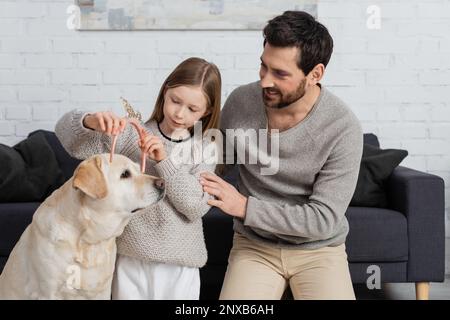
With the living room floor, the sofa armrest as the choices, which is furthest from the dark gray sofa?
the living room floor

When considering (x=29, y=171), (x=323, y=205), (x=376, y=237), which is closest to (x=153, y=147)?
(x=323, y=205)

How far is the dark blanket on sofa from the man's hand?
1377 mm

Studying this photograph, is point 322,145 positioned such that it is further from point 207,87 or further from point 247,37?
point 247,37

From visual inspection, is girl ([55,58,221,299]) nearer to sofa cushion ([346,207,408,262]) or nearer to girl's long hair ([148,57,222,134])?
girl's long hair ([148,57,222,134])

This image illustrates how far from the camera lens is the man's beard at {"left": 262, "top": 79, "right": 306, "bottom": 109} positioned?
203cm

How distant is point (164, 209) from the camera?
1.88 m

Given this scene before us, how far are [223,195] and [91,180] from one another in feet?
1.43

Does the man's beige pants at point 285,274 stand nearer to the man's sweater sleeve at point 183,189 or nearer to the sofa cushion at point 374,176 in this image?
the man's sweater sleeve at point 183,189

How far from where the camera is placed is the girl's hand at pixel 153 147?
178 centimetres

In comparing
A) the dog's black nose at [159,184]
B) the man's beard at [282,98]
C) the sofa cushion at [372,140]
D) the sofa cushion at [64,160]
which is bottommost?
the sofa cushion at [64,160]

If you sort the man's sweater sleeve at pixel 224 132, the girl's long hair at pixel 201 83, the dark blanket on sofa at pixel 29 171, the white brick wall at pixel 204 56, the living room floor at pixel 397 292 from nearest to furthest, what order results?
the girl's long hair at pixel 201 83 → the man's sweater sleeve at pixel 224 132 → the dark blanket on sofa at pixel 29 171 → the living room floor at pixel 397 292 → the white brick wall at pixel 204 56

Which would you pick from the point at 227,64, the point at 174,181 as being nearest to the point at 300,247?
the point at 174,181

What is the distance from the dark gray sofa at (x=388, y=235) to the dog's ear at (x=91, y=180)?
1218mm

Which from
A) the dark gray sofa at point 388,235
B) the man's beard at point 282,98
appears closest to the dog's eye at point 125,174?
the man's beard at point 282,98
